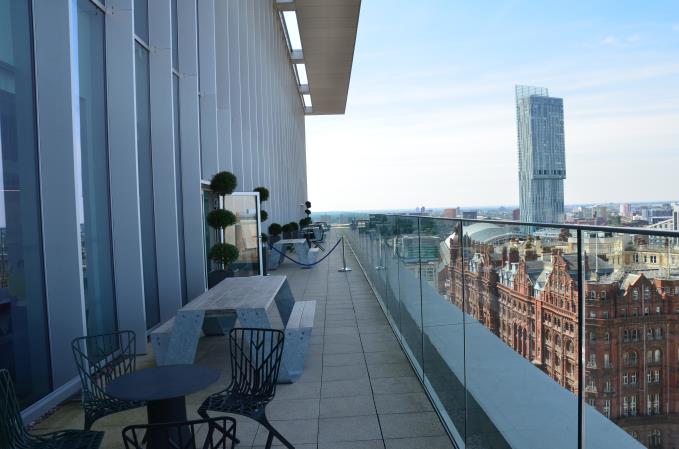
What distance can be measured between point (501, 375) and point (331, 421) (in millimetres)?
1806

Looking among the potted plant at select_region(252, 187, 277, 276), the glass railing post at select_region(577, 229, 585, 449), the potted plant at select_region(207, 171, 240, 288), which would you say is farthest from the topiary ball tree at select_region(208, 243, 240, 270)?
the glass railing post at select_region(577, 229, 585, 449)

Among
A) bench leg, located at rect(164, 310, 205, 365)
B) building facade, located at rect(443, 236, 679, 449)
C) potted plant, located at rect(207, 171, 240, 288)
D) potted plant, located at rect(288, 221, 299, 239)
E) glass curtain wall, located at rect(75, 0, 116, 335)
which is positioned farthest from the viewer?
potted plant, located at rect(288, 221, 299, 239)

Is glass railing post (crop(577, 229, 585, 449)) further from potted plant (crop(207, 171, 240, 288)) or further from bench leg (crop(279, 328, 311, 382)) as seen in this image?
potted plant (crop(207, 171, 240, 288))

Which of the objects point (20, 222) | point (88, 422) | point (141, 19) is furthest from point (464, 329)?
point (141, 19)

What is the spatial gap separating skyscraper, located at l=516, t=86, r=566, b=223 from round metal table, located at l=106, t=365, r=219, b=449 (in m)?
31.6

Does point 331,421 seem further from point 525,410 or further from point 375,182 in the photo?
point 375,182

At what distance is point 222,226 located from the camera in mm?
9266

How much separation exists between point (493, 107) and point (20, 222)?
255 ft

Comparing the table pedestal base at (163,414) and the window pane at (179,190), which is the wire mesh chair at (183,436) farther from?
the window pane at (179,190)

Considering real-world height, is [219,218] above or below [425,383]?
above

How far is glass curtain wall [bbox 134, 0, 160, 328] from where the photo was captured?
279 inches

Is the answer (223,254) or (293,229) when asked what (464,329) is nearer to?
(223,254)

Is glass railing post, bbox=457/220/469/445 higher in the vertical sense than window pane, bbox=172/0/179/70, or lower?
lower

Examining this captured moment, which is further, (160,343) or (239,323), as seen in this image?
(160,343)
